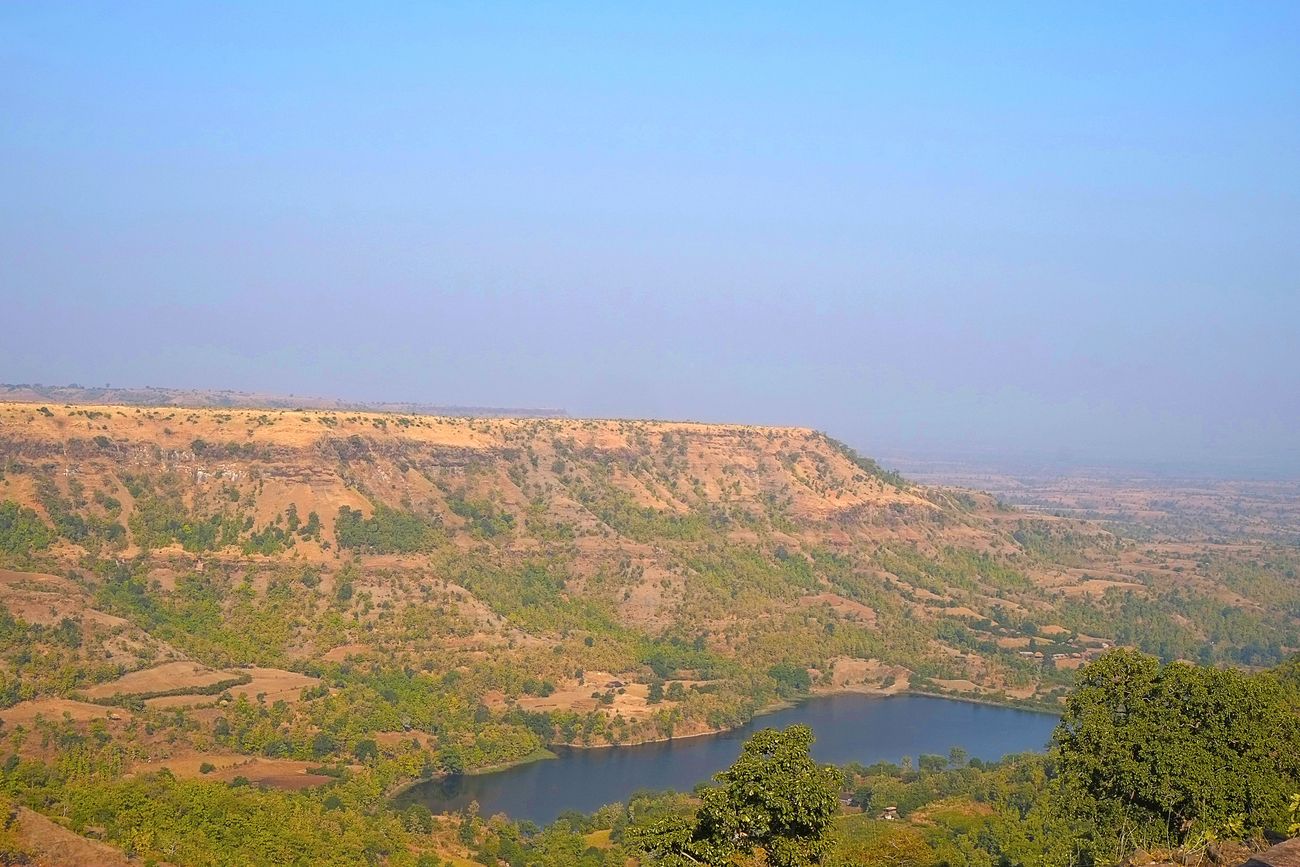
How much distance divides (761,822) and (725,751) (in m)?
65.3

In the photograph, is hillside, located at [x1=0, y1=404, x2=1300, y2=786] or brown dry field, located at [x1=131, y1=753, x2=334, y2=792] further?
hillside, located at [x1=0, y1=404, x2=1300, y2=786]

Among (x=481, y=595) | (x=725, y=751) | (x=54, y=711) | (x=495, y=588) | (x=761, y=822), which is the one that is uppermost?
(x=761, y=822)

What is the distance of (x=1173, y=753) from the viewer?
35.4 meters

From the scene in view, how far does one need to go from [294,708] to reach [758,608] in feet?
192

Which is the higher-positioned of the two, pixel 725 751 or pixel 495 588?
pixel 495 588

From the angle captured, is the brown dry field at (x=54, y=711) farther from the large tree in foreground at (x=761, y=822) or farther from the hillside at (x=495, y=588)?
the large tree in foreground at (x=761, y=822)

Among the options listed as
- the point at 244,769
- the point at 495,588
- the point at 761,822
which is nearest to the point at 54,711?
the point at 244,769

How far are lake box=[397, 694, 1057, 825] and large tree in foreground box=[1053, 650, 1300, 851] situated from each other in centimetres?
4352

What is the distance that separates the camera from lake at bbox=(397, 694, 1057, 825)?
7950cm

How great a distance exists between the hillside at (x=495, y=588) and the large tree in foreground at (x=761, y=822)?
51.0 m

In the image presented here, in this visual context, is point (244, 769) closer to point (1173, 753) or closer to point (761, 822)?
point (761, 822)

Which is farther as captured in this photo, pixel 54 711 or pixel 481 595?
pixel 481 595

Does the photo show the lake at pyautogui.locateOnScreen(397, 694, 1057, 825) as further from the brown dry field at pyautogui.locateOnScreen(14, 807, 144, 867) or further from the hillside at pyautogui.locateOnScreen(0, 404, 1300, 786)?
the brown dry field at pyautogui.locateOnScreen(14, 807, 144, 867)

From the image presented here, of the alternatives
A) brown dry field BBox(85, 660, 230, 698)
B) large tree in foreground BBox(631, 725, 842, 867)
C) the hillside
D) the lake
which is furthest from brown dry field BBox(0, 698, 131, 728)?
large tree in foreground BBox(631, 725, 842, 867)
